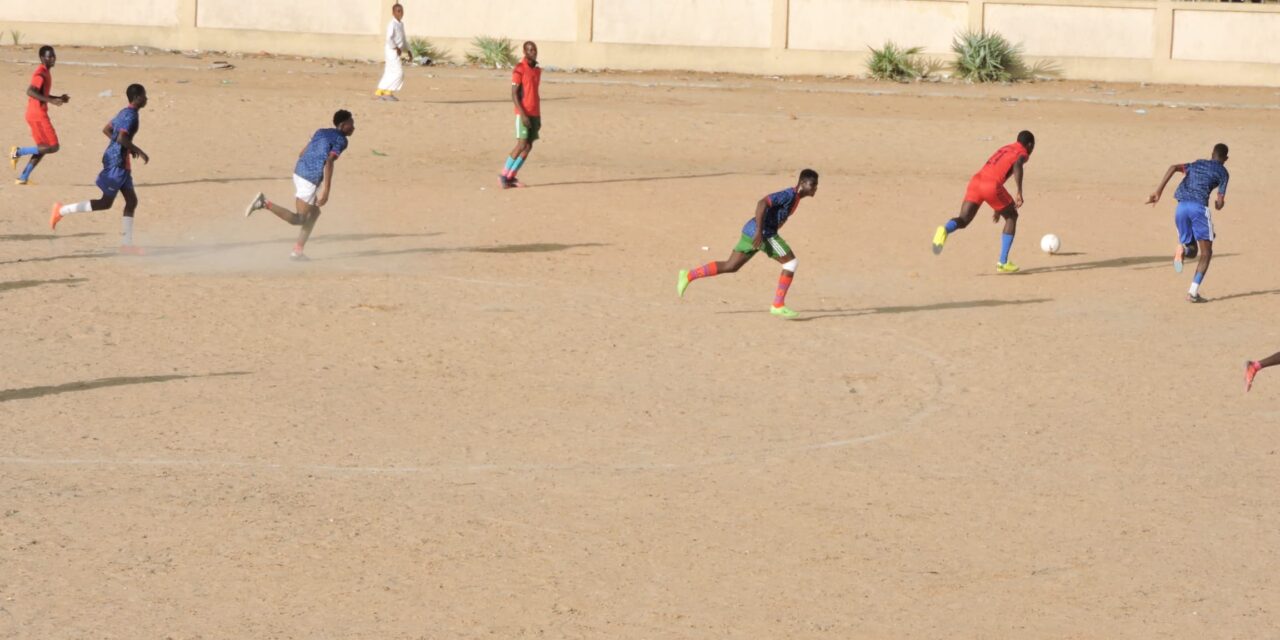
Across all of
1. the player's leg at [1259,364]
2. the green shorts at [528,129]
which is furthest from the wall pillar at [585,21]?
the player's leg at [1259,364]

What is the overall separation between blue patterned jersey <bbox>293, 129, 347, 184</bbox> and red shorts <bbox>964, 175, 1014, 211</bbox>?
6637mm

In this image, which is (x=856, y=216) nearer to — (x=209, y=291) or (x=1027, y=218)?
→ (x=1027, y=218)

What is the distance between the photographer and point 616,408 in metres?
12.8

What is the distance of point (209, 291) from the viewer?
16.3 meters

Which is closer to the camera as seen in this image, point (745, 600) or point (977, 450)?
point (745, 600)

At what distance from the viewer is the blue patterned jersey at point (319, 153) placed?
17.2 meters

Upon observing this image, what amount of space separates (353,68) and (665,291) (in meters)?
17.9

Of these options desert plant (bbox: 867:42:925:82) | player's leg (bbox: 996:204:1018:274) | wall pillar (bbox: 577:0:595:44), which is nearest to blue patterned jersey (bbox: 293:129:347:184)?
player's leg (bbox: 996:204:1018:274)

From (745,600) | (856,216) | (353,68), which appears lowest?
(745,600)

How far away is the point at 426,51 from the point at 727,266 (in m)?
20.2

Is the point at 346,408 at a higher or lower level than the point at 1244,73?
lower

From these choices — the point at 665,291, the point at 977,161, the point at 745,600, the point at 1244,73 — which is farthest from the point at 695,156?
the point at 745,600

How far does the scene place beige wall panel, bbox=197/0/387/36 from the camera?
115 ft

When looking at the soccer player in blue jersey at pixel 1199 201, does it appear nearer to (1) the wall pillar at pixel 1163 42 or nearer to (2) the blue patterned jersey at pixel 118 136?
(2) the blue patterned jersey at pixel 118 136
